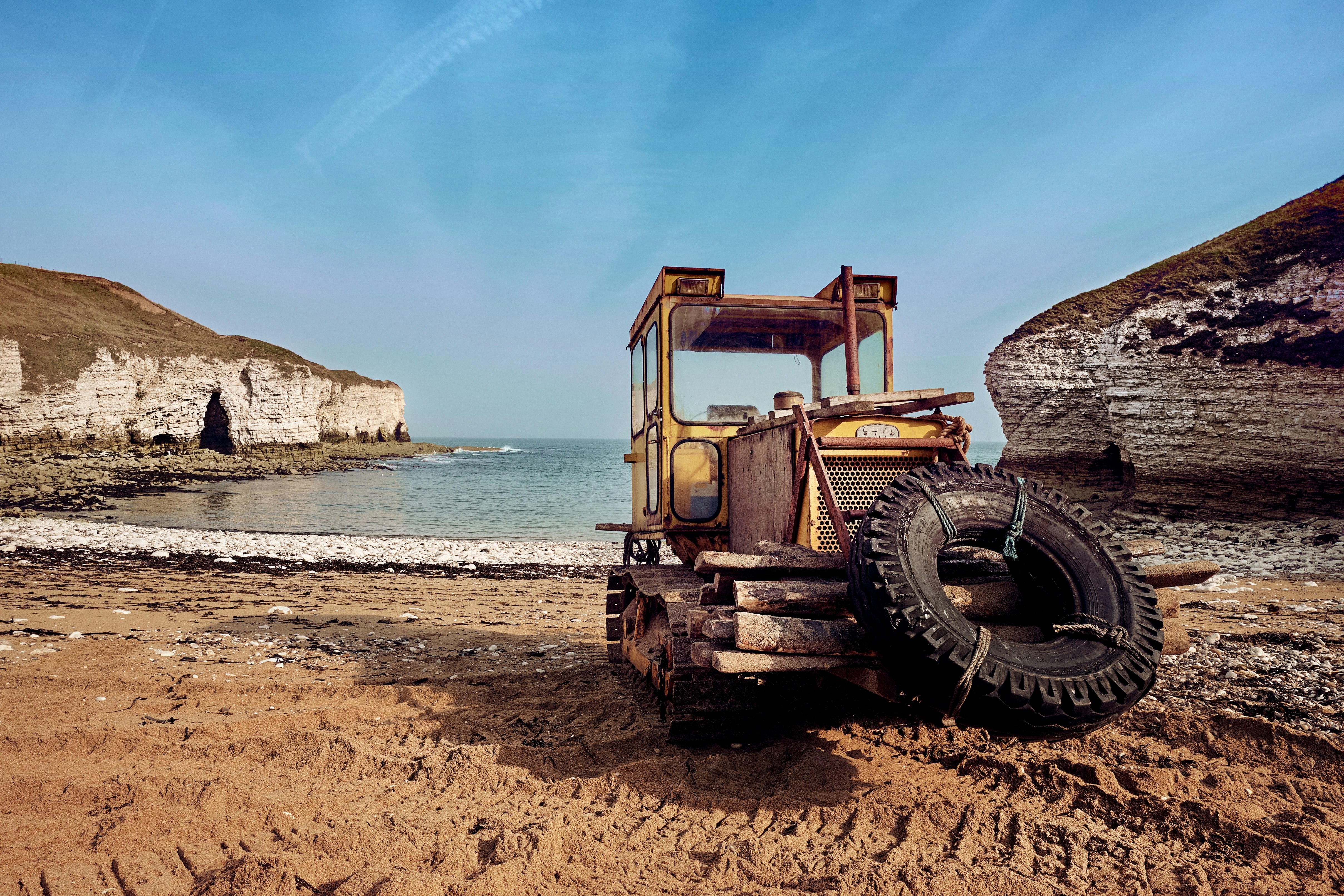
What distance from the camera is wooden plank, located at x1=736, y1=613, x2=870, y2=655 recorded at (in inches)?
117

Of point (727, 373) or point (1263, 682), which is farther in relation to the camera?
point (727, 373)

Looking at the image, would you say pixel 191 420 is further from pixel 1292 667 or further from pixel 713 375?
pixel 1292 667

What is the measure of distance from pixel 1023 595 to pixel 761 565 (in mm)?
1247

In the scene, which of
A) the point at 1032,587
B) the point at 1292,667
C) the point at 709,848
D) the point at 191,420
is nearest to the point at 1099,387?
the point at 1292,667

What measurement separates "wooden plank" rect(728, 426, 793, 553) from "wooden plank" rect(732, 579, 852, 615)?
3.02ft

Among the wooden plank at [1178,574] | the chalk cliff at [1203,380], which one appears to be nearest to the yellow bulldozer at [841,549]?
the wooden plank at [1178,574]

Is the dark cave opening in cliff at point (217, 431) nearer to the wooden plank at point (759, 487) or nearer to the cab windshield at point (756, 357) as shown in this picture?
the cab windshield at point (756, 357)

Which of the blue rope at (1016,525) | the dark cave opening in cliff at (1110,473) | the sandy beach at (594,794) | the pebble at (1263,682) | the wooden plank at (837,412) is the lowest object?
the pebble at (1263,682)

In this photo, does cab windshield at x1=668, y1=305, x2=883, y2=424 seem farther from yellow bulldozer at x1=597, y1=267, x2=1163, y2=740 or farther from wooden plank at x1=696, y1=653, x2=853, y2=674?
wooden plank at x1=696, y1=653, x2=853, y2=674

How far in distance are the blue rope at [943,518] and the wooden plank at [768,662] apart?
0.68 metres

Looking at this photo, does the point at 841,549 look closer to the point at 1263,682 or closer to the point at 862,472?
the point at 862,472

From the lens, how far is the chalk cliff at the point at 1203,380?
15.9 metres

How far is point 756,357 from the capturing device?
566 cm

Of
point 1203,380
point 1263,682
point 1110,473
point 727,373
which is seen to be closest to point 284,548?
point 727,373
